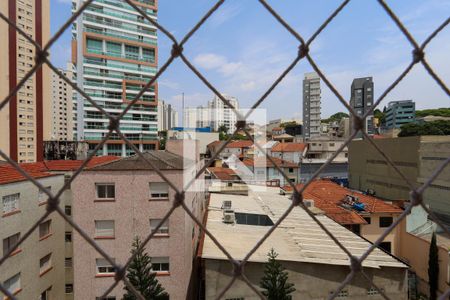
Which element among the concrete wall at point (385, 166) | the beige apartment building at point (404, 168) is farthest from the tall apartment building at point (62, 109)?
the beige apartment building at point (404, 168)

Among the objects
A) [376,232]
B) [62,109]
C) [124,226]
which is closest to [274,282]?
[124,226]

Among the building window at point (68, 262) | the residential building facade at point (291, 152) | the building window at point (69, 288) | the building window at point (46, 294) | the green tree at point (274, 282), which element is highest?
the residential building facade at point (291, 152)

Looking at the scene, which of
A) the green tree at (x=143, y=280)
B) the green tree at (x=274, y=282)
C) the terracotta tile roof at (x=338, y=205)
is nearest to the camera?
the green tree at (x=274, y=282)

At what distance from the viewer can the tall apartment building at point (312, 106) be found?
29625mm

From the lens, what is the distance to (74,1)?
69.9 ft

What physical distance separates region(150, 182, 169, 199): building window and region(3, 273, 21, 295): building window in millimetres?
2491

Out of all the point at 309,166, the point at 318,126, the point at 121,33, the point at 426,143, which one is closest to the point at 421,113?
the point at 318,126

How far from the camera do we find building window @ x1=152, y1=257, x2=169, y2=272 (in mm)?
5512

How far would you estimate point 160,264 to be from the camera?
18.2 feet

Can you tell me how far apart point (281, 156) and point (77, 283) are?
15.5 metres

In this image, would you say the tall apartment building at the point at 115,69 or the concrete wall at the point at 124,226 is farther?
the tall apartment building at the point at 115,69

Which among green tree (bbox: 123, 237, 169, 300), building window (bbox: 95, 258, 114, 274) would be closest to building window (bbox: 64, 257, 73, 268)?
building window (bbox: 95, 258, 114, 274)

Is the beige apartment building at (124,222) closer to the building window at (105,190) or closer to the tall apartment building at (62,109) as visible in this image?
the building window at (105,190)

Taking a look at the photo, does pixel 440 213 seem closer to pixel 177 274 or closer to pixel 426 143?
pixel 426 143
